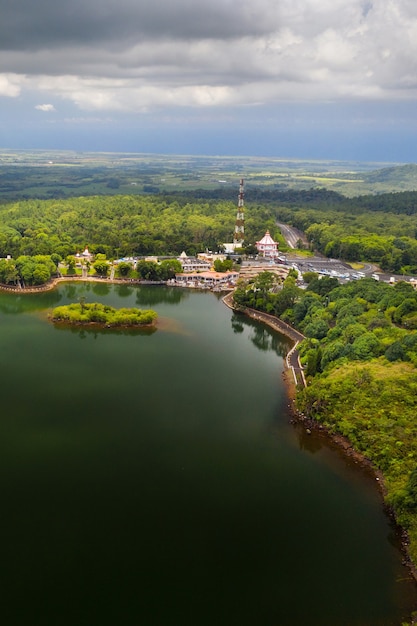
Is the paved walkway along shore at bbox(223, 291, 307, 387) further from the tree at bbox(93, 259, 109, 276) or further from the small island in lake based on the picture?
the tree at bbox(93, 259, 109, 276)

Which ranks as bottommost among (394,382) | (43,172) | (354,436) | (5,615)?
(5,615)

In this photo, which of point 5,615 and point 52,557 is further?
point 52,557

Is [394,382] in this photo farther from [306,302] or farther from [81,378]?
[81,378]

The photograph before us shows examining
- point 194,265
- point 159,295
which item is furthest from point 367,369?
point 194,265

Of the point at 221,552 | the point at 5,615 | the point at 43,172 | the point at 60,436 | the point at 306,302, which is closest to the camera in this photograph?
the point at 5,615

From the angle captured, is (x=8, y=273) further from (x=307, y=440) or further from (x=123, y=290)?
(x=307, y=440)

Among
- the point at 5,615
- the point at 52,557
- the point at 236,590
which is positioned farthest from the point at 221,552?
the point at 5,615

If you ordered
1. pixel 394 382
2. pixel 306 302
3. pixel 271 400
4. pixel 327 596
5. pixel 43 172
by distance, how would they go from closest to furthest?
pixel 327 596 → pixel 394 382 → pixel 271 400 → pixel 306 302 → pixel 43 172
